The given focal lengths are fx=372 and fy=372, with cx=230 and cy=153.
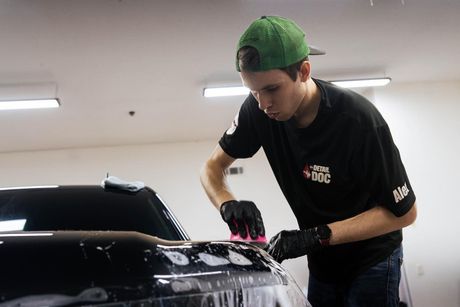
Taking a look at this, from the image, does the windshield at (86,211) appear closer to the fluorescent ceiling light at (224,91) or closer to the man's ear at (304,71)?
the man's ear at (304,71)

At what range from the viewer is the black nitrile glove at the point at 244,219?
1.21m

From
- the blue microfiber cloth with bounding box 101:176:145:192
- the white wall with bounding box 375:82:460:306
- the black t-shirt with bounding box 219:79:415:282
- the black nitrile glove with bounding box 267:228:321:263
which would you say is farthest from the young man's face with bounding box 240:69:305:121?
the white wall with bounding box 375:82:460:306

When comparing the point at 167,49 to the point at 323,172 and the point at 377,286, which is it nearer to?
the point at 323,172

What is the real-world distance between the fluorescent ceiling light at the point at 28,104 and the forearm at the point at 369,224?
464 centimetres

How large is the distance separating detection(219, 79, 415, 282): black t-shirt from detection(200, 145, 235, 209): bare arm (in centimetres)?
19

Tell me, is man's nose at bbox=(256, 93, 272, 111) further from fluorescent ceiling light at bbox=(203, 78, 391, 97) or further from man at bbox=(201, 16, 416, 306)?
fluorescent ceiling light at bbox=(203, 78, 391, 97)

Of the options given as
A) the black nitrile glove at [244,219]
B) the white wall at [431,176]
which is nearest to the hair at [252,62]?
the black nitrile glove at [244,219]

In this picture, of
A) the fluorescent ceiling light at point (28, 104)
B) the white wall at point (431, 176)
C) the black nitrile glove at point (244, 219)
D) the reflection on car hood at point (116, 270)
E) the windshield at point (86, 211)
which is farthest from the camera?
the white wall at point (431, 176)

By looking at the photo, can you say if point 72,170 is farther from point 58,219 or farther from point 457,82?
point 457,82

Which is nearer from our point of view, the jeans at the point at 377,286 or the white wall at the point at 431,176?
the jeans at the point at 377,286

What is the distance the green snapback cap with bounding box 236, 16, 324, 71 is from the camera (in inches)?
41.6

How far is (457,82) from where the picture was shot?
583 centimetres

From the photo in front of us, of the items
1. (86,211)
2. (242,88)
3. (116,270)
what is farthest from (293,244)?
(242,88)

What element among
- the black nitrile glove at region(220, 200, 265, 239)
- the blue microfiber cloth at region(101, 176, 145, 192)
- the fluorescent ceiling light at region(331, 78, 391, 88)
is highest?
the fluorescent ceiling light at region(331, 78, 391, 88)
